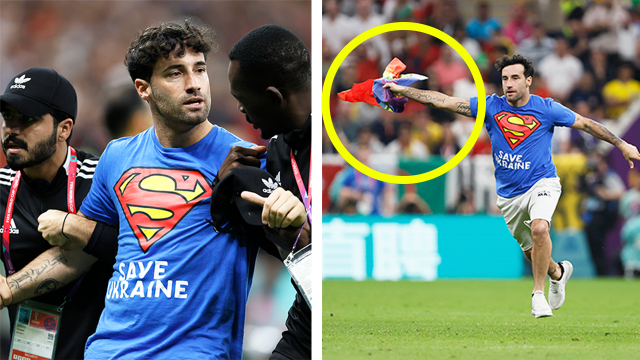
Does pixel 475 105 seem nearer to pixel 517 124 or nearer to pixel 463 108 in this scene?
pixel 463 108

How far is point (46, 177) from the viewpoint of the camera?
11.5 ft

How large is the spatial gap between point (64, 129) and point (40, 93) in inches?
9.1

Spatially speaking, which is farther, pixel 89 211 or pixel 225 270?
pixel 89 211

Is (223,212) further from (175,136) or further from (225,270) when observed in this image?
(175,136)

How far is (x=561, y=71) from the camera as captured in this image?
991 centimetres

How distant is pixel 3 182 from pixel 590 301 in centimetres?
574

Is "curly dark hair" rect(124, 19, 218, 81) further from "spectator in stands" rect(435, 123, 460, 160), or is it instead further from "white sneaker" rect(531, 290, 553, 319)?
"spectator in stands" rect(435, 123, 460, 160)

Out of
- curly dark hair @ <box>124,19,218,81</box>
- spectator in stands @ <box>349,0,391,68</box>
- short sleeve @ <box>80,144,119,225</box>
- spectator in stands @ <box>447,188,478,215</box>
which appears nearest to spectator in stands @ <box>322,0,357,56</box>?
spectator in stands @ <box>349,0,391,68</box>

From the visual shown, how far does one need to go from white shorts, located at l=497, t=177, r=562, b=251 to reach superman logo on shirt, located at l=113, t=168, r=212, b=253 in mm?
2922

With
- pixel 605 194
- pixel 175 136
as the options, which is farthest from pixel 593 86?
pixel 175 136

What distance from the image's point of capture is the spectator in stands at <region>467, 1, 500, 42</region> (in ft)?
35.6

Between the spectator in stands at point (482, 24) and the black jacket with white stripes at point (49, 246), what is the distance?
8.58m

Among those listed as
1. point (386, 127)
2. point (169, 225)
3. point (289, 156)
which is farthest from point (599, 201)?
point (169, 225)

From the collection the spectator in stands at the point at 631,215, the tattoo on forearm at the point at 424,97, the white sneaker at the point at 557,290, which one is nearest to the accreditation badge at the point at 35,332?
the tattoo on forearm at the point at 424,97
